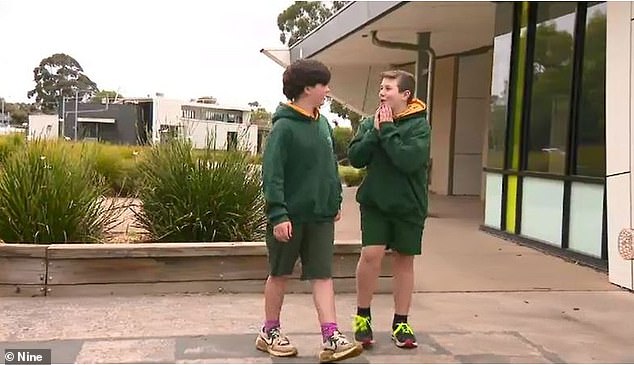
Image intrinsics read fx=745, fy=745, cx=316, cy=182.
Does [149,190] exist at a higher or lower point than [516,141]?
lower


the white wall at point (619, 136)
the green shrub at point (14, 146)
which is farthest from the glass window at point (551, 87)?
the green shrub at point (14, 146)

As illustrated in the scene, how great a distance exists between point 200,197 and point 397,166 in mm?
2636

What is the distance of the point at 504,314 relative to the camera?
17.8ft

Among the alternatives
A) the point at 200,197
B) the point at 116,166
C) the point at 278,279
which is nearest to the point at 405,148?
the point at 278,279

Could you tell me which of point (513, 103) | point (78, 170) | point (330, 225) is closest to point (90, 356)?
point (330, 225)

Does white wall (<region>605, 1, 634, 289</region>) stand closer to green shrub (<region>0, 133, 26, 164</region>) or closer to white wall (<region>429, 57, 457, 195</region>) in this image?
green shrub (<region>0, 133, 26, 164</region>)

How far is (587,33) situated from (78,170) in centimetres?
537

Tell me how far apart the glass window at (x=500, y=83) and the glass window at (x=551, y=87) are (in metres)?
0.61

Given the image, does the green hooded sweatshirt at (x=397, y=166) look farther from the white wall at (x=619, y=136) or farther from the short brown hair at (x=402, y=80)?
the white wall at (x=619, y=136)

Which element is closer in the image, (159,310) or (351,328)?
(351,328)

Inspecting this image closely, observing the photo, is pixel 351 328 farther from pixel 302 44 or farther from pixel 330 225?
pixel 302 44

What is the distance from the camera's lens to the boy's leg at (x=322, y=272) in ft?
13.6

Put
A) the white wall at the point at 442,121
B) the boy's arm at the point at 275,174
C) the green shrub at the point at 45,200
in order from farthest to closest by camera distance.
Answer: the white wall at the point at 442,121 < the green shrub at the point at 45,200 < the boy's arm at the point at 275,174

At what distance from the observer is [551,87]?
860 centimetres
